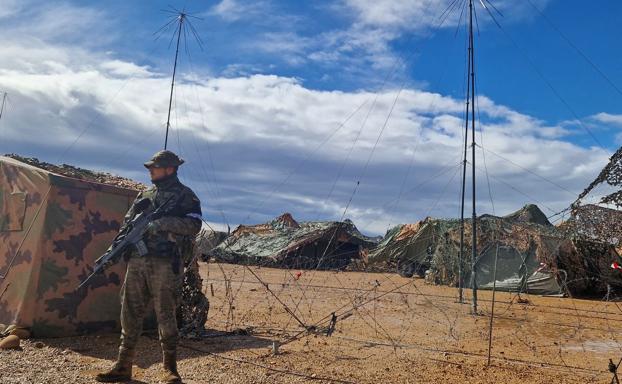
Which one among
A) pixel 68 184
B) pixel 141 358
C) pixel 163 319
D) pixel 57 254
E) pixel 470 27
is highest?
pixel 470 27

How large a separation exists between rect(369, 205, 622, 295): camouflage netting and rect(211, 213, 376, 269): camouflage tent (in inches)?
252

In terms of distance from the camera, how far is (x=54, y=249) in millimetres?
7105

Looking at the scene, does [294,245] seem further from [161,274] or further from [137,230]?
[161,274]

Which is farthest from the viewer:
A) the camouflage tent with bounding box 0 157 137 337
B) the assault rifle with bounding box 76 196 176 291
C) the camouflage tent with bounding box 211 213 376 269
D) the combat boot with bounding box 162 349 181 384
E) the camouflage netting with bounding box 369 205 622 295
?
the camouflage tent with bounding box 211 213 376 269

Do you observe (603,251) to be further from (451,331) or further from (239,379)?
(239,379)


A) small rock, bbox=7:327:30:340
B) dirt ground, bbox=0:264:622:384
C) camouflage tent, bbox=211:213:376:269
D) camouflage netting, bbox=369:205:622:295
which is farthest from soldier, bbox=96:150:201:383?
camouflage tent, bbox=211:213:376:269

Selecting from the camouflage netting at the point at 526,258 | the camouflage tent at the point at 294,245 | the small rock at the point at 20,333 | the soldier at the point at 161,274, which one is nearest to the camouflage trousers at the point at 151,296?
the soldier at the point at 161,274

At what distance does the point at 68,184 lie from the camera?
732 cm

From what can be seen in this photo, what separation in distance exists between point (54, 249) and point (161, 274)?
2.45m

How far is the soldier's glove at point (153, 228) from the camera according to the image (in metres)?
5.44

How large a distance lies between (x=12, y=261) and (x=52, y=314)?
916 mm

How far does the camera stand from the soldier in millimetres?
5352

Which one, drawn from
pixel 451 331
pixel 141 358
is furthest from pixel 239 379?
pixel 451 331

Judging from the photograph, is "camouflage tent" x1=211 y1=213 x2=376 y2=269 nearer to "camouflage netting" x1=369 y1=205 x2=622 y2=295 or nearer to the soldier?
"camouflage netting" x1=369 y1=205 x2=622 y2=295
